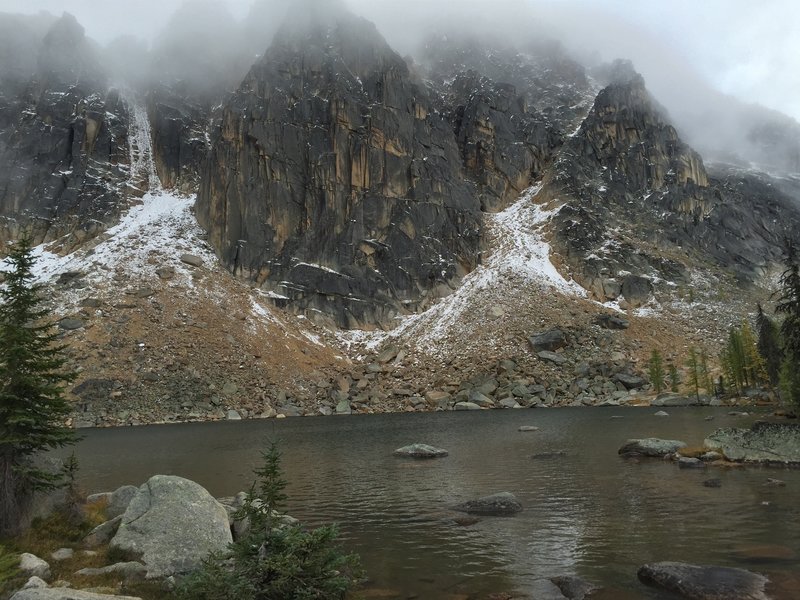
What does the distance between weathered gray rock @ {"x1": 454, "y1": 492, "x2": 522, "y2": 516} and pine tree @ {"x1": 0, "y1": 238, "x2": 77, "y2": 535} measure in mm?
17539

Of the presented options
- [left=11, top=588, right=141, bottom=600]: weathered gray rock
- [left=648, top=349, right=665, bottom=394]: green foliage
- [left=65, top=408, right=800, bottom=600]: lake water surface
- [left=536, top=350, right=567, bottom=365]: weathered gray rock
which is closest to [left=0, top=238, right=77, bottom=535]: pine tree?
[left=11, top=588, right=141, bottom=600]: weathered gray rock

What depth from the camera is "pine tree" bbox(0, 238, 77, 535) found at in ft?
55.5

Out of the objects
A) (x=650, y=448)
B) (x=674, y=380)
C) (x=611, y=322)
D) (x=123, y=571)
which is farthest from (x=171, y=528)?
(x=611, y=322)

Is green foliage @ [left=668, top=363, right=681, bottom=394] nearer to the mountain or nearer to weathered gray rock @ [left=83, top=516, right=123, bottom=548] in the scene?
the mountain

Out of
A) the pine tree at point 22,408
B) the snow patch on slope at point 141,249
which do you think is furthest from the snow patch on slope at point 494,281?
the pine tree at point 22,408

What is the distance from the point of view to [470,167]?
174 m

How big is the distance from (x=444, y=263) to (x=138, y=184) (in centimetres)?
9192

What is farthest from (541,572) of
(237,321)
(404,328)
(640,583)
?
(404,328)

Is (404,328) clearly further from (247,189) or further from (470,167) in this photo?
(470,167)

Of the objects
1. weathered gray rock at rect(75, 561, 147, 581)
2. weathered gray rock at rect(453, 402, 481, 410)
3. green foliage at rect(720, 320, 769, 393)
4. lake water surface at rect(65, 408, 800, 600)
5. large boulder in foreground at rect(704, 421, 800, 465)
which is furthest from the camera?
weathered gray rock at rect(453, 402, 481, 410)


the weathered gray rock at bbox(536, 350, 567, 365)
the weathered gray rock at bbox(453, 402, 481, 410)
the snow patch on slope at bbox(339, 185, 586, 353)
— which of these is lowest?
the weathered gray rock at bbox(453, 402, 481, 410)

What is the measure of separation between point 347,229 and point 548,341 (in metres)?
61.2

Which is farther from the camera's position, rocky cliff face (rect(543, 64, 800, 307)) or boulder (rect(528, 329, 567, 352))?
rocky cliff face (rect(543, 64, 800, 307))

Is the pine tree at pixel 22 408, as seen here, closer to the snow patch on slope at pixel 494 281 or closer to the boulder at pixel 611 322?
the snow patch on slope at pixel 494 281
